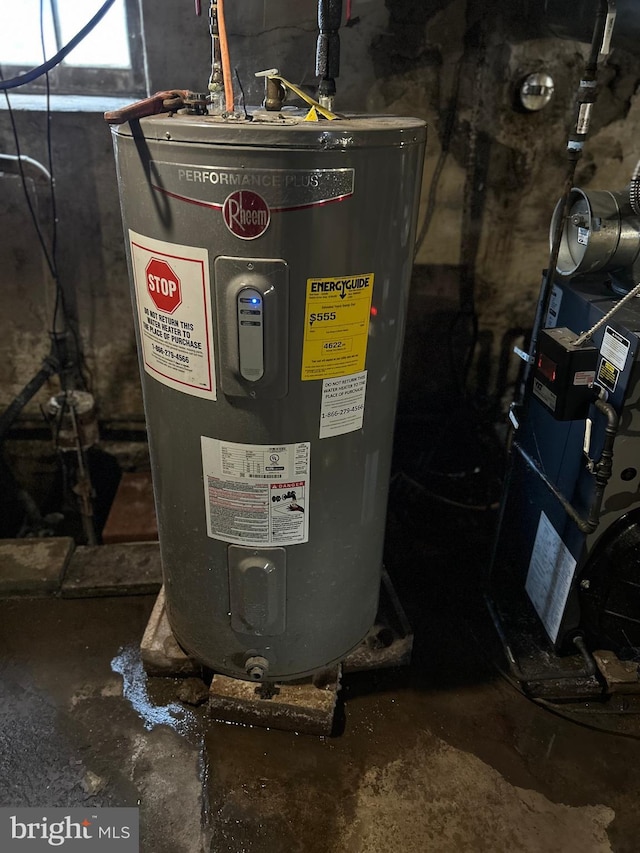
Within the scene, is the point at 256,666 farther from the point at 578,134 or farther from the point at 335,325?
the point at 578,134

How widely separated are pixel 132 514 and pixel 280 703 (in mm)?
957

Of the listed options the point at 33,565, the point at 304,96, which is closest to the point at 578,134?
the point at 304,96

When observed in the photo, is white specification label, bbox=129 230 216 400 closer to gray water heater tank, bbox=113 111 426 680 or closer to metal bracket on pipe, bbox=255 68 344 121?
gray water heater tank, bbox=113 111 426 680

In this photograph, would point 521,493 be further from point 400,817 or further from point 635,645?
point 400,817

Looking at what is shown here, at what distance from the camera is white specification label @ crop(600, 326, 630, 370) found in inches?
51.1

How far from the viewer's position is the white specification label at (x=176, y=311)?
3.47 feet

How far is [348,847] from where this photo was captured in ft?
4.31

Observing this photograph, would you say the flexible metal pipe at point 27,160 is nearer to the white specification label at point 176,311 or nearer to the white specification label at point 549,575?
the white specification label at point 176,311

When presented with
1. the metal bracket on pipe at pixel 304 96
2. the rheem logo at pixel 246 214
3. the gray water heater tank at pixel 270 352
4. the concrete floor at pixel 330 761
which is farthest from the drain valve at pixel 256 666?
the metal bracket on pipe at pixel 304 96

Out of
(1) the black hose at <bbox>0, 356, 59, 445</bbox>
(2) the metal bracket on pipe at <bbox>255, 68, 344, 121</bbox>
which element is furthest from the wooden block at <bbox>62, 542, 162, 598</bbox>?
(2) the metal bracket on pipe at <bbox>255, 68, 344, 121</bbox>

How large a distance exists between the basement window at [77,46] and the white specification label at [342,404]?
1.61m

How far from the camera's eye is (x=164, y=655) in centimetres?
162

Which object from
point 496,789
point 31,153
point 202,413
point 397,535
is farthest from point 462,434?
point 31,153

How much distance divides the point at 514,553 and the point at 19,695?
149 cm
